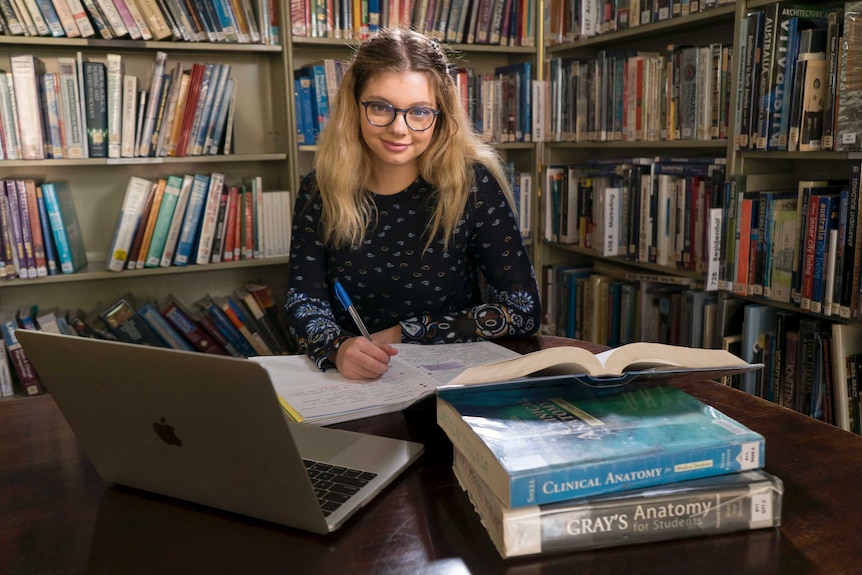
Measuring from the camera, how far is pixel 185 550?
26.9 inches

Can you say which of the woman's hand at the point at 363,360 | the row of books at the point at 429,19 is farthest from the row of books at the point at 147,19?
the woman's hand at the point at 363,360

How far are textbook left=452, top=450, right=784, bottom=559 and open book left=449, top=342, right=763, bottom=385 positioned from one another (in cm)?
12

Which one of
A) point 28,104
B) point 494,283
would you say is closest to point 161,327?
point 28,104

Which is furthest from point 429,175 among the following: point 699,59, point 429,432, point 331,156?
point 699,59

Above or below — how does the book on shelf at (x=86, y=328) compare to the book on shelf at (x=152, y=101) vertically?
below

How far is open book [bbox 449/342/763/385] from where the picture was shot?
77 centimetres

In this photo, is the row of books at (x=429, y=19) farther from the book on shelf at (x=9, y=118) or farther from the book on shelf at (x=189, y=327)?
the book on shelf at (x=189, y=327)

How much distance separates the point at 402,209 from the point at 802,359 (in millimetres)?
1154

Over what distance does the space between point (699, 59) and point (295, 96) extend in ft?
4.33

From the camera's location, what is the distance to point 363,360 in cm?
115

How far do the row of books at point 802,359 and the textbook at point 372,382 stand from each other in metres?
1.04

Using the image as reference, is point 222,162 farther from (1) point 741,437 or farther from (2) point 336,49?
(1) point 741,437

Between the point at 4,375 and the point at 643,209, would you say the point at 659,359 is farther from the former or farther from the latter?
the point at 4,375

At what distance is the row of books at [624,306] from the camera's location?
90.2 inches
